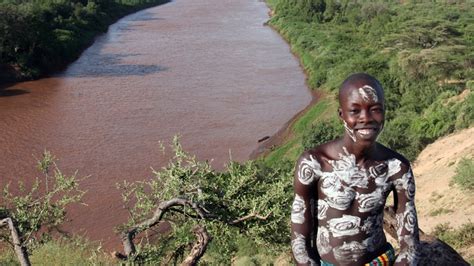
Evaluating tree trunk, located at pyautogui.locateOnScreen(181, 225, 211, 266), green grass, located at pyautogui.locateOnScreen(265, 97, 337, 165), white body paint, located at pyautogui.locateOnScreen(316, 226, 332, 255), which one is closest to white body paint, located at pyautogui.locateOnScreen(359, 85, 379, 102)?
white body paint, located at pyautogui.locateOnScreen(316, 226, 332, 255)

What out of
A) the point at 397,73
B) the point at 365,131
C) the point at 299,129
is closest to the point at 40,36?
the point at 299,129

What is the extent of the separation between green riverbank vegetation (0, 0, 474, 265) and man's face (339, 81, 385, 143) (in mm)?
3836

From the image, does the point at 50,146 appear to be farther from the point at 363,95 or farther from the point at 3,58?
the point at 363,95

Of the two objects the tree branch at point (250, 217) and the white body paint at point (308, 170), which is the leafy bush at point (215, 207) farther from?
the white body paint at point (308, 170)

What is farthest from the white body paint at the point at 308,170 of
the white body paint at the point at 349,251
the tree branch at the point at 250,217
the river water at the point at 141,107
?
the river water at the point at 141,107

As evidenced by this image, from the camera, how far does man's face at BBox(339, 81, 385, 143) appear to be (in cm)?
229

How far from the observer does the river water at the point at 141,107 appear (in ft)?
61.9

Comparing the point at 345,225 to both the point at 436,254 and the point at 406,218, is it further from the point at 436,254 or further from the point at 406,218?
the point at 436,254

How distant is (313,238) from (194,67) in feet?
98.1

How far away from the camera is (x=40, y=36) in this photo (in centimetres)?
3412

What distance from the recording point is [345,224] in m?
2.54

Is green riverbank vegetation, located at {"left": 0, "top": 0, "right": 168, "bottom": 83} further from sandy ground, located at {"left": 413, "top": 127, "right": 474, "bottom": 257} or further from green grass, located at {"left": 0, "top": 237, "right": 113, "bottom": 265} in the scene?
sandy ground, located at {"left": 413, "top": 127, "right": 474, "bottom": 257}

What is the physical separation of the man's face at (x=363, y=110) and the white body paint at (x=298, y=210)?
1.41 feet

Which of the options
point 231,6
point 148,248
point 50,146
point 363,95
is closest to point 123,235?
point 148,248
